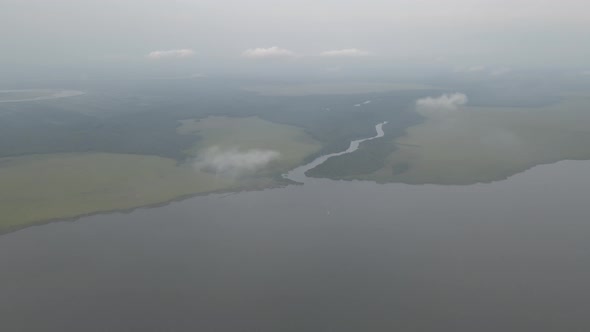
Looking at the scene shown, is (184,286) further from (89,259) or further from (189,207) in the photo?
(189,207)

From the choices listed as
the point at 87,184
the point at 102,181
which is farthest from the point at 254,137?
the point at 87,184

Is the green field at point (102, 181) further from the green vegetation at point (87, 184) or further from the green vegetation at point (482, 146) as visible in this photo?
the green vegetation at point (482, 146)

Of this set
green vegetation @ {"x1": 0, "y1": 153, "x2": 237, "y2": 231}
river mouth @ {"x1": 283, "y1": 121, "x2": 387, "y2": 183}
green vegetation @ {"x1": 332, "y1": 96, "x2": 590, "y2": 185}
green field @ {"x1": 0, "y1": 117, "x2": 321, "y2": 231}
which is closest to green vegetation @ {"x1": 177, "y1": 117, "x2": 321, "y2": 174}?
green field @ {"x1": 0, "y1": 117, "x2": 321, "y2": 231}

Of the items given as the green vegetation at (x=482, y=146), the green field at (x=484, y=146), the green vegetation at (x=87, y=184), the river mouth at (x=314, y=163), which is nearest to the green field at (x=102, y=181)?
the green vegetation at (x=87, y=184)

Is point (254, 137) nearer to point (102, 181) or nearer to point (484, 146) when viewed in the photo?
point (102, 181)

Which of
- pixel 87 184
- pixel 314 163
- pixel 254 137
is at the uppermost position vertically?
pixel 254 137

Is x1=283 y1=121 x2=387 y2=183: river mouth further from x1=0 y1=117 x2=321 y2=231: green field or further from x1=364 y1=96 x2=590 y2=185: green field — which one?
x1=364 y1=96 x2=590 y2=185: green field

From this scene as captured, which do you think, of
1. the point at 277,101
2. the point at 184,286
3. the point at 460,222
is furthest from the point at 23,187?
the point at 277,101
